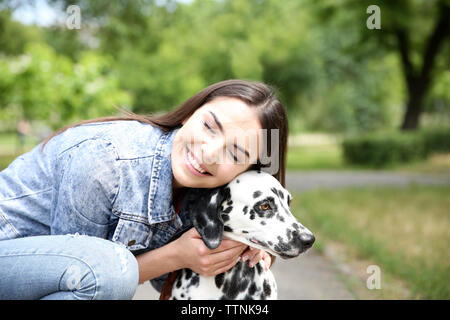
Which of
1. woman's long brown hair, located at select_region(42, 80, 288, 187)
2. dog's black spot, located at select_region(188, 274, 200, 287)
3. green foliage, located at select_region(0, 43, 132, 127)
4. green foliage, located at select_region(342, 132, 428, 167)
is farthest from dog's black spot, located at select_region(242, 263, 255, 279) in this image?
green foliage, located at select_region(342, 132, 428, 167)

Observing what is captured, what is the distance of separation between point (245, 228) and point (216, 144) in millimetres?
451

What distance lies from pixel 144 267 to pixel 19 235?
70cm

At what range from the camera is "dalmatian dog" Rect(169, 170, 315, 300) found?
2250 mm

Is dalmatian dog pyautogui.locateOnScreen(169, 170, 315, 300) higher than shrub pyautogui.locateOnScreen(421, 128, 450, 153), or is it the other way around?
shrub pyautogui.locateOnScreen(421, 128, 450, 153)

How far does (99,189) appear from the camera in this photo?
2322 mm

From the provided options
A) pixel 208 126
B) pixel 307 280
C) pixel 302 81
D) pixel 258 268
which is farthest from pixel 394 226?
pixel 302 81

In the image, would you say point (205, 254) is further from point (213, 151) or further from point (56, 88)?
point (56, 88)

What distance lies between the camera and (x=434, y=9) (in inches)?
714

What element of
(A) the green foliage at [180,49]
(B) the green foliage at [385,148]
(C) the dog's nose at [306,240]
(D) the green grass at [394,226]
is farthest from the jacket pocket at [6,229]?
(B) the green foliage at [385,148]

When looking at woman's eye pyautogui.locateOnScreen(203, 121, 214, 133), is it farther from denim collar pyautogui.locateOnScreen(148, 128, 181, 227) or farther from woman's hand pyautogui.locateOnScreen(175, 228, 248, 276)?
woman's hand pyautogui.locateOnScreen(175, 228, 248, 276)

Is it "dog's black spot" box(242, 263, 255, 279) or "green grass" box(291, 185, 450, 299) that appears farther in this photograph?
"green grass" box(291, 185, 450, 299)

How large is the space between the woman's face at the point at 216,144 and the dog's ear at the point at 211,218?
2.4 inches

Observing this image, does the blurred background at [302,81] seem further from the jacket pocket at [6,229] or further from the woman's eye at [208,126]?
the jacket pocket at [6,229]
